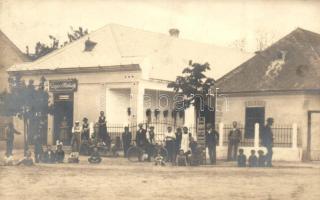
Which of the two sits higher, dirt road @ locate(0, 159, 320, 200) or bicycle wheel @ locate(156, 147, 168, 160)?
bicycle wheel @ locate(156, 147, 168, 160)

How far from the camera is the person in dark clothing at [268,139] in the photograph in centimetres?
1342

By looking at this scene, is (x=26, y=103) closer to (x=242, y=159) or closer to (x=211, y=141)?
(x=211, y=141)

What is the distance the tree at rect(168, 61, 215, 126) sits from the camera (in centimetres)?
1326

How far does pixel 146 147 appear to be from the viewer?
14242 millimetres

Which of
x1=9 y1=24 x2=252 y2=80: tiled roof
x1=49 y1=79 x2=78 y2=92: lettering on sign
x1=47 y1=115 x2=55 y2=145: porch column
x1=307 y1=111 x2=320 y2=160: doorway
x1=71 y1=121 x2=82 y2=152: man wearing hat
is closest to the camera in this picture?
x1=307 y1=111 x2=320 y2=160: doorway

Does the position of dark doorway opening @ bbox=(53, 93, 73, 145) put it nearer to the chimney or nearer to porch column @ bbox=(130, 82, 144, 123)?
porch column @ bbox=(130, 82, 144, 123)

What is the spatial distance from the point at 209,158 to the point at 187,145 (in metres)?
0.68

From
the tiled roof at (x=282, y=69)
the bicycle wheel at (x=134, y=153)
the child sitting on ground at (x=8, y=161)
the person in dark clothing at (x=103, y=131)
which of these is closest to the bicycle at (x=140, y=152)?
the bicycle wheel at (x=134, y=153)

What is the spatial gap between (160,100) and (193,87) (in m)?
1.12

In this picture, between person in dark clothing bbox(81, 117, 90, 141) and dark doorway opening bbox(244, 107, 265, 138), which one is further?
dark doorway opening bbox(244, 107, 265, 138)

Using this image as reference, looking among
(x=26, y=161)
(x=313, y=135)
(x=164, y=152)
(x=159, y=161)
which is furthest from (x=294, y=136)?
(x=26, y=161)

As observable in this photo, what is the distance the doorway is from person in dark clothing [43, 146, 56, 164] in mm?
5697

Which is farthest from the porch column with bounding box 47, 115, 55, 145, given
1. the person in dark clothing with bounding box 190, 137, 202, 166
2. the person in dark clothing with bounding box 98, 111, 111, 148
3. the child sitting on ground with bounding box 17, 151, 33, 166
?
the person in dark clothing with bounding box 190, 137, 202, 166

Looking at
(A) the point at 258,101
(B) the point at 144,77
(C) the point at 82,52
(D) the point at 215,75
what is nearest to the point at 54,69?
(C) the point at 82,52
